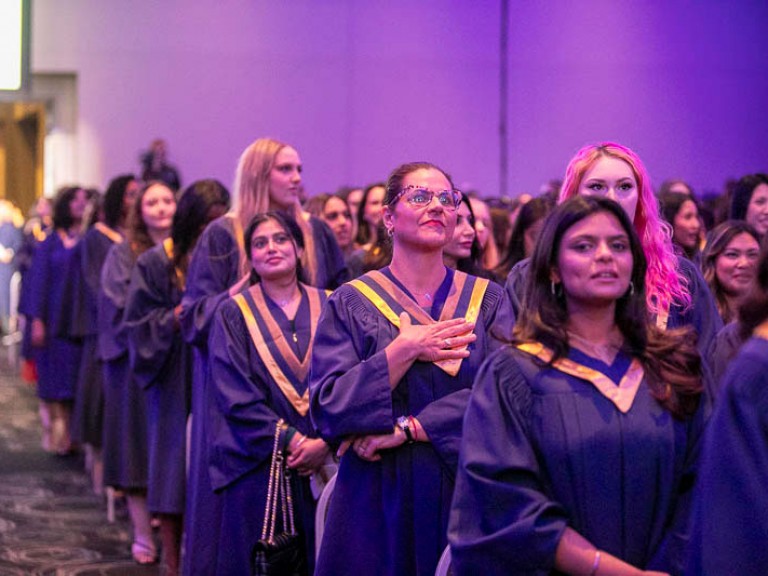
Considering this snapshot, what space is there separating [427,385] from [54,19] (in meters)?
12.5

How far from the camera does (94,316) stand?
28.2 ft

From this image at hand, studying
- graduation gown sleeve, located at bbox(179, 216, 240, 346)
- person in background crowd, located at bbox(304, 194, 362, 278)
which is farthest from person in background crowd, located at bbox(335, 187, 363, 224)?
graduation gown sleeve, located at bbox(179, 216, 240, 346)

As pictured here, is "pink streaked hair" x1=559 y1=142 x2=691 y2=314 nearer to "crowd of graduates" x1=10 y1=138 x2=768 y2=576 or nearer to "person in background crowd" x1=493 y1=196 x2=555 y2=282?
"crowd of graduates" x1=10 y1=138 x2=768 y2=576

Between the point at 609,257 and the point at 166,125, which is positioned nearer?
the point at 609,257

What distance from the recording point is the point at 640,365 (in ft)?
9.51

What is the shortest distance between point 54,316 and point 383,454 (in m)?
6.01

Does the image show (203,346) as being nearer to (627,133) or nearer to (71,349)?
(71,349)

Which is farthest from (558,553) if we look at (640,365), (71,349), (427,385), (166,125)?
(166,125)

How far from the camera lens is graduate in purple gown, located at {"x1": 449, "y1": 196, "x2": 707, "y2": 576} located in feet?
9.11

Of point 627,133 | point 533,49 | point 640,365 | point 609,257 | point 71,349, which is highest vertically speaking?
point 533,49

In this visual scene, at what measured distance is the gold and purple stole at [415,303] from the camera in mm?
3699

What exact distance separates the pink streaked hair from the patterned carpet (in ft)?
11.0

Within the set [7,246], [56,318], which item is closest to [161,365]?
[56,318]

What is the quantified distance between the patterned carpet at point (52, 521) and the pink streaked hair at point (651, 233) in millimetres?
3345
